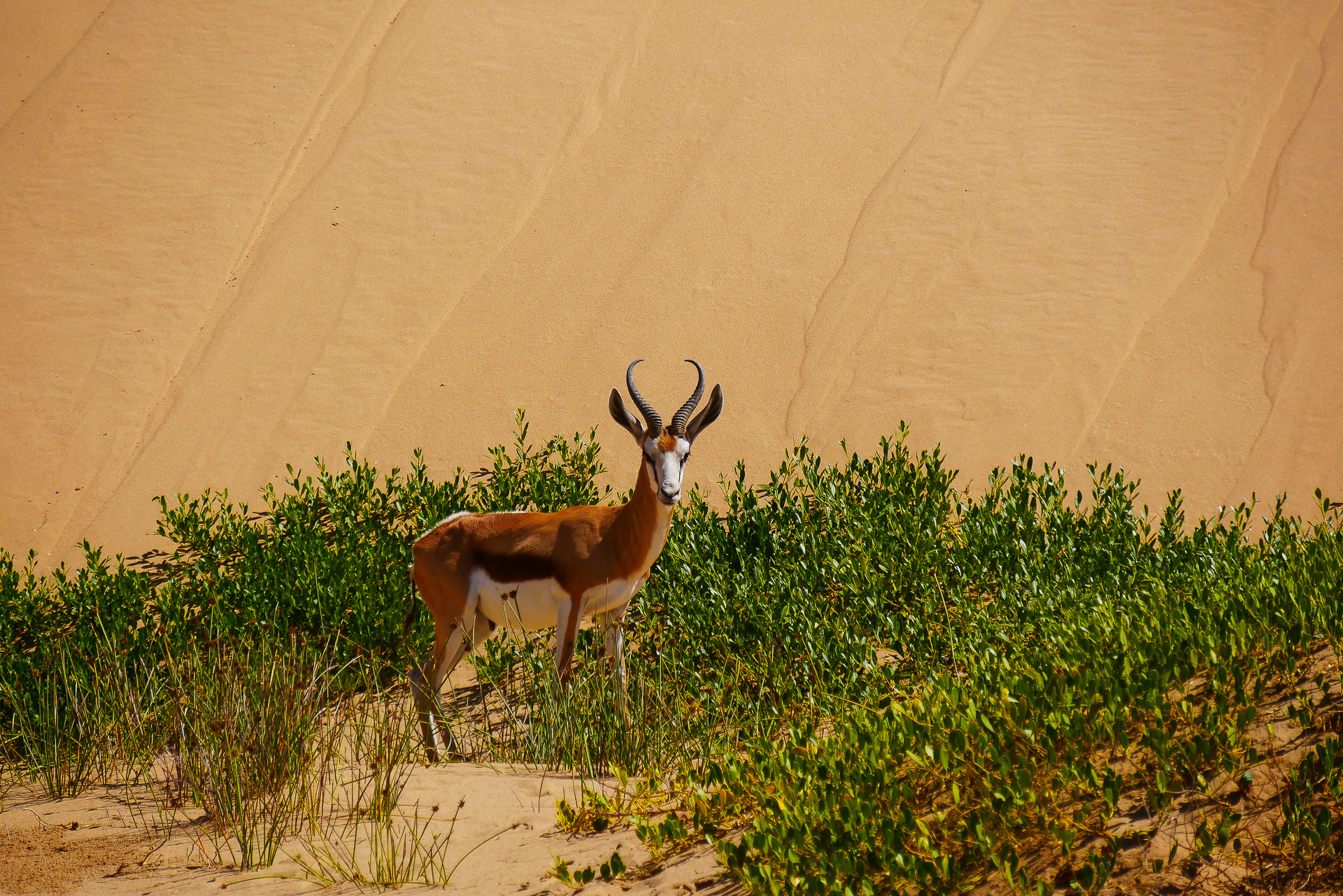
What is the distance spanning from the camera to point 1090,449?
10586 mm

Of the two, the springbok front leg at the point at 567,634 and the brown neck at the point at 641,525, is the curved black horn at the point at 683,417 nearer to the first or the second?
the brown neck at the point at 641,525

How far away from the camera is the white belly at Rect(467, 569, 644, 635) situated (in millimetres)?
6422

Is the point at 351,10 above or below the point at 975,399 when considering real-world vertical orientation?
above

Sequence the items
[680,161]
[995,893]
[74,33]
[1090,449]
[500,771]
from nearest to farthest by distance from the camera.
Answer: [995,893] → [500,771] → [1090,449] → [680,161] → [74,33]

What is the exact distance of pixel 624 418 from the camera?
6238 millimetres

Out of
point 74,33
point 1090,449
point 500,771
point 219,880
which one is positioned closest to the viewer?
point 219,880

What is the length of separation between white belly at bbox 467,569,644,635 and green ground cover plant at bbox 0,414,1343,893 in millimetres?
291

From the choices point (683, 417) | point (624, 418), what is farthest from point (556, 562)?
point (683, 417)

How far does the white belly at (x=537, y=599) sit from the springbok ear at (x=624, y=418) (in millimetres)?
907

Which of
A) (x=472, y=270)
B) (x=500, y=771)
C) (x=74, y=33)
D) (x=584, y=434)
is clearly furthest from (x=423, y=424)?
(x=74, y=33)

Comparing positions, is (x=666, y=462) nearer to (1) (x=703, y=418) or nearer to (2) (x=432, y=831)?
(1) (x=703, y=418)

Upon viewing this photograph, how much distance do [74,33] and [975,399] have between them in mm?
14348

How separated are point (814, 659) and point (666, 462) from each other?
1.57m

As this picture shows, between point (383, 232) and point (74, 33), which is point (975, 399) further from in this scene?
point (74, 33)
